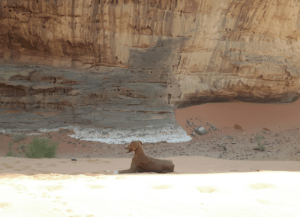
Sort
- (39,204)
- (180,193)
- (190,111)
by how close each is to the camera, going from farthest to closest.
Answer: (190,111) < (180,193) < (39,204)

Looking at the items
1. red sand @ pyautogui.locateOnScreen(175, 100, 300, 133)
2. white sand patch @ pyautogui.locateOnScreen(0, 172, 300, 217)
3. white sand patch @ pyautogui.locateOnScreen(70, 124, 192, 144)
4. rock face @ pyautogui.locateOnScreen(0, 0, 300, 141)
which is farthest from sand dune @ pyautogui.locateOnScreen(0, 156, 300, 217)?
red sand @ pyautogui.locateOnScreen(175, 100, 300, 133)

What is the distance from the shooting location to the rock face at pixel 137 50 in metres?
10.4

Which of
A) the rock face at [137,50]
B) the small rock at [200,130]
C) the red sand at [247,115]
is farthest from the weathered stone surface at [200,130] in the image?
the rock face at [137,50]

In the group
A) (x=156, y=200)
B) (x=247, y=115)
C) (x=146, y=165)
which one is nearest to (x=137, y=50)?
(x=247, y=115)

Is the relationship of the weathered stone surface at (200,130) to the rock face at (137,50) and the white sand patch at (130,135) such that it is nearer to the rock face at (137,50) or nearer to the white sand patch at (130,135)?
the white sand patch at (130,135)

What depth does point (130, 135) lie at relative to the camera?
9.54 metres

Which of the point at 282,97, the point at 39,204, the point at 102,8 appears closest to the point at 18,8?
the point at 102,8

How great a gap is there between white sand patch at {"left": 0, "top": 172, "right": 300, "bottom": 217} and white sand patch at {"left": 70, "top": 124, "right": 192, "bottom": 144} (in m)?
6.96

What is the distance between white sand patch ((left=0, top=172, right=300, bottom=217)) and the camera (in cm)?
165

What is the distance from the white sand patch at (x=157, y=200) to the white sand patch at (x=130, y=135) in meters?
6.96

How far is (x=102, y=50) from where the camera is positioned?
10828mm

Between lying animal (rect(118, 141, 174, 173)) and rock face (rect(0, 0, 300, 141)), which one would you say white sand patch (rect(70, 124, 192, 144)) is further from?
lying animal (rect(118, 141, 174, 173))

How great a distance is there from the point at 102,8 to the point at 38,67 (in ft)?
11.6

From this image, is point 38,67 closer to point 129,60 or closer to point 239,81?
point 129,60
